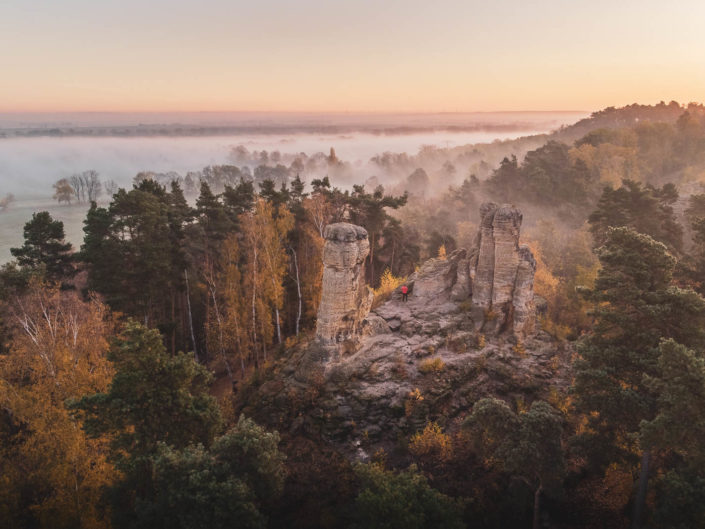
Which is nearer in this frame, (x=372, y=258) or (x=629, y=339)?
(x=629, y=339)

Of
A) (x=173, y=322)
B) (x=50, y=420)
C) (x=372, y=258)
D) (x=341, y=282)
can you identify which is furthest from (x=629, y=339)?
(x=173, y=322)

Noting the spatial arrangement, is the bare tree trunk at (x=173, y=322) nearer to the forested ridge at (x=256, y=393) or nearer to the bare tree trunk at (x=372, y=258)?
the forested ridge at (x=256, y=393)

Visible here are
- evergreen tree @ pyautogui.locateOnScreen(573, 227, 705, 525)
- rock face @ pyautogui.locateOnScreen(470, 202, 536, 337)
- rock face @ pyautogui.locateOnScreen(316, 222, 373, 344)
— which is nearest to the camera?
evergreen tree @ pyautogui.locateOnScreen(573, 227, 705, 525)

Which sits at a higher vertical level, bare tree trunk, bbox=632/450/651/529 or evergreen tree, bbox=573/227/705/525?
evergreen tree, bbox=573/227/705/525

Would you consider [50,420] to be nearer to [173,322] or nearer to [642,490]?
[173,322]

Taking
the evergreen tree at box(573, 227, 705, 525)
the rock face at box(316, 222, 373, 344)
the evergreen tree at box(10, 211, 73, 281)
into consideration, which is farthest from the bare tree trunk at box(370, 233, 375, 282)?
the evergreen tree at box(10, 211, 73, 281)

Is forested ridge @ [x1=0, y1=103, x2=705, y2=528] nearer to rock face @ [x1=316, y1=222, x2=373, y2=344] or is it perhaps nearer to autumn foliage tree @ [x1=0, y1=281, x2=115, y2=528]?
autumn foliage tree @ [x1=0, y1=281, x2=115, y2=528]

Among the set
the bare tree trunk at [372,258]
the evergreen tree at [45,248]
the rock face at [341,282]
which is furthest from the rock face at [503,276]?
the evergreen tree at [45,248]

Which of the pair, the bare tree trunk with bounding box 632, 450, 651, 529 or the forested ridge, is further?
the bare tree trunk with bounding box 632, 450, 651, 529
